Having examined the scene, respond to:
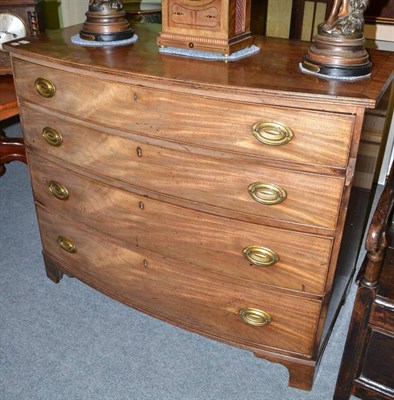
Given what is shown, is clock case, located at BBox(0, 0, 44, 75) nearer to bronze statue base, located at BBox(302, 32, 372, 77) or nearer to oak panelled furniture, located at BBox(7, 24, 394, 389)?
oak panelled furniture, located at BBox(7, 24, 394, 389)

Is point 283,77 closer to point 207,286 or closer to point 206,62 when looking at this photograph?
point 206,62

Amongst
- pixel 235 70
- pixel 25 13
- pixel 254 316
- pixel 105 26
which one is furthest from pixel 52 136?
pixel 25 13

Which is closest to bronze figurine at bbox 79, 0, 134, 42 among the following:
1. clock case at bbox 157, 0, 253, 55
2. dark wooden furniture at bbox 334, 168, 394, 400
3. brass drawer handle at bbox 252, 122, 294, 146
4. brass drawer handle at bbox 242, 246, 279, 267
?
clock case at bbox 157, 0, 253, 55

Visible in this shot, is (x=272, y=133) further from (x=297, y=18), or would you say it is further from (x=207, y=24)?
(x=297, y=18)

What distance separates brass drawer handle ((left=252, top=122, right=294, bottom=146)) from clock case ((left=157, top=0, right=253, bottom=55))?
1.17ft

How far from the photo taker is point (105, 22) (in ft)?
6.01

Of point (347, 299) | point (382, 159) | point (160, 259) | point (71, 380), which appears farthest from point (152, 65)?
point (382, 159)

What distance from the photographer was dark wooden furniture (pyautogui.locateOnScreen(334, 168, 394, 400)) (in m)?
1.45

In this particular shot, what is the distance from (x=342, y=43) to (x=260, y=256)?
0.70 metres

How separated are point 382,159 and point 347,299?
1137 mm

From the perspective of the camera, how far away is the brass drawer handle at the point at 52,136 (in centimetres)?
189

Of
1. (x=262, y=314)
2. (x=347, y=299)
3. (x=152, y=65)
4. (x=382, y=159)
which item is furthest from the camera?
(x=382, y=159)

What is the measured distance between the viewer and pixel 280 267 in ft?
5.38

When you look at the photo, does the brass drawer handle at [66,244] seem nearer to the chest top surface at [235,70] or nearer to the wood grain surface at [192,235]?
the wood grain surface at [192,235]
